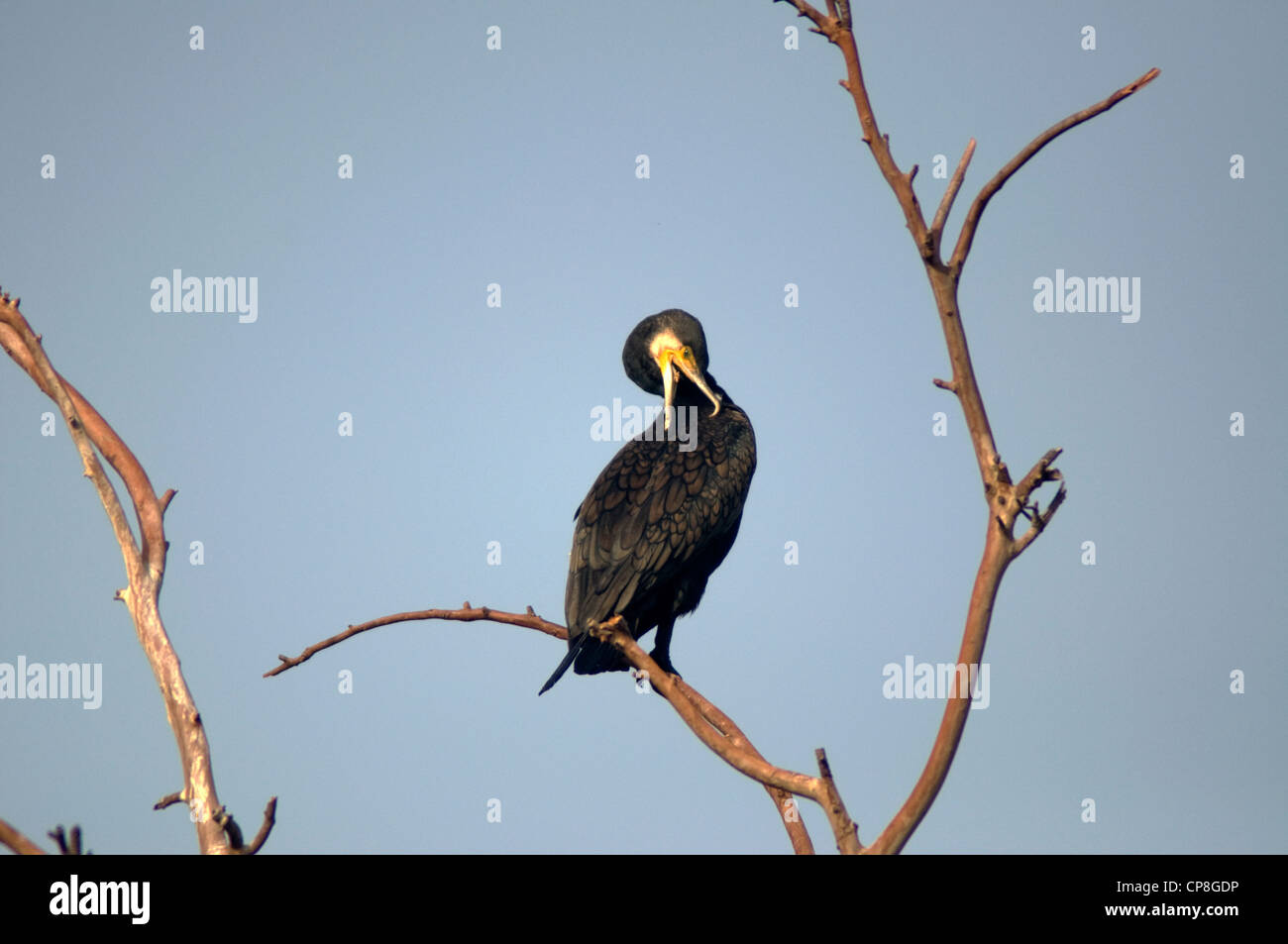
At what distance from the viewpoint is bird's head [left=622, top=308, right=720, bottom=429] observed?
620cm

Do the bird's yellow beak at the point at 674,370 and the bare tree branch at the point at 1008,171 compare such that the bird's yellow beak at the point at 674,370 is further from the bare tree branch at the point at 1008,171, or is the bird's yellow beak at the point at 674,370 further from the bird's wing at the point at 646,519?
the bare tree branch at the point at 1008,171

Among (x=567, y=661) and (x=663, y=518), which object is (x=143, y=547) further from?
(x=663, y=518)

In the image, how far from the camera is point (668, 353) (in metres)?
6.18

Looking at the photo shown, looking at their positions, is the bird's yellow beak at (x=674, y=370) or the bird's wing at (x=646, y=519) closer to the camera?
the bird's wing at (x=646, y=519)

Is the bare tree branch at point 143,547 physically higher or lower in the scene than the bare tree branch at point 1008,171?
lower

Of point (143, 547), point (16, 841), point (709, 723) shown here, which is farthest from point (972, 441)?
point (143, 547)

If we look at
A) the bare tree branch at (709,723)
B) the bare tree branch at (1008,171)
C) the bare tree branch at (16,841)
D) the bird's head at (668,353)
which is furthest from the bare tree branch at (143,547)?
the bird's head at (668,353)

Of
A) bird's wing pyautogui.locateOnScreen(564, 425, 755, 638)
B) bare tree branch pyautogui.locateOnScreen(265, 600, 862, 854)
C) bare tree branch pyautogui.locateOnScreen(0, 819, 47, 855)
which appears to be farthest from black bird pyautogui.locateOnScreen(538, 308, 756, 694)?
bare tree branch pyautogui.locateOnScreen(0, 819, 47, 855)

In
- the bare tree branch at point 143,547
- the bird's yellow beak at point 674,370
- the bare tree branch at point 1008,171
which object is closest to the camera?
the bare tree branch at point 1008,171

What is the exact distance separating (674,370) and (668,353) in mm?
120

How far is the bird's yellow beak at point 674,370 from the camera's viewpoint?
5934 mm

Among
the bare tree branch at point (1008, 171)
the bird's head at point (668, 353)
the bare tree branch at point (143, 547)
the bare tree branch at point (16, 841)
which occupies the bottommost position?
the bare tree branch at point (16, 841)
